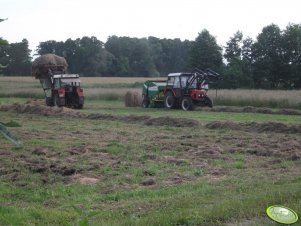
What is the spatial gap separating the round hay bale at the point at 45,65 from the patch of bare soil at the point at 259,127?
Result: 52.9 ft

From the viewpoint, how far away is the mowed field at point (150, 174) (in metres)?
6.11

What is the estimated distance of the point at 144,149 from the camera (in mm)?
12523

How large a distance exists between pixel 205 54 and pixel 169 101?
111 ft

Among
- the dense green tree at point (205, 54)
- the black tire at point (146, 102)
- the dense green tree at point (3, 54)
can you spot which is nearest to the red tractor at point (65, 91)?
the black tire at point (146, 102)

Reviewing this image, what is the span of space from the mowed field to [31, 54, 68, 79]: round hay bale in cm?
1431

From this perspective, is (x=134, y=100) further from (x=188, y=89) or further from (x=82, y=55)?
(x=82, y=55)

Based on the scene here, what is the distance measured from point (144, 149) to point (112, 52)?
3668 inches

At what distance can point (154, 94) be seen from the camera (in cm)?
3017

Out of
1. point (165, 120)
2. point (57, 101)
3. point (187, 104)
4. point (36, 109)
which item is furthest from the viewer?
point (57, 101)

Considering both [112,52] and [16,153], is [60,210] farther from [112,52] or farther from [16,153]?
[112,52]

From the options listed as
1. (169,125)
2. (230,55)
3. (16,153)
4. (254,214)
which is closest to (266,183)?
(254,214)

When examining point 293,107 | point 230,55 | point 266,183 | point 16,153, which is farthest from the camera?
point 230,55

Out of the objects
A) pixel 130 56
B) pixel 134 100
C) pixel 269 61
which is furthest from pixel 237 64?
pixel 130 56

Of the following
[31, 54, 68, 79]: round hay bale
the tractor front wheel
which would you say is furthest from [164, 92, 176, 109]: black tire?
[31, 54, 68, 79]: round hay bale
